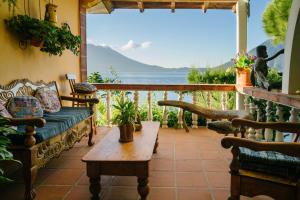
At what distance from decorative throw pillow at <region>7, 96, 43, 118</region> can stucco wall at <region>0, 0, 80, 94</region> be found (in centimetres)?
34

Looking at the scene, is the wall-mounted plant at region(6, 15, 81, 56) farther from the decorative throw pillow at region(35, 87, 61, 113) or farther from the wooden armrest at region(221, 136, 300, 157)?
the wooden armrest at region(221, 136, 300, 157)

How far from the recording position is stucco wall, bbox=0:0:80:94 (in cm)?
353

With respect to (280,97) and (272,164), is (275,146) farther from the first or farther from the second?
(280,97)

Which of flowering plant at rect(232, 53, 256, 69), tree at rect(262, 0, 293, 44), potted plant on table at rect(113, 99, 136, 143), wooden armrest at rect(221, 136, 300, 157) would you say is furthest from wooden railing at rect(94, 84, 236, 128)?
wooden armrest at rect(221, 136, 300, 157)

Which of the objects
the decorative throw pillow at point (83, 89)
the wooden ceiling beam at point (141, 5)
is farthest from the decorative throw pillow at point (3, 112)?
the wooden ceiling beam at point (141, 5)

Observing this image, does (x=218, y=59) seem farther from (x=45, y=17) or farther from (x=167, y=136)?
(x=45, y=17)

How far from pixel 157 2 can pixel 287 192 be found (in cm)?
495

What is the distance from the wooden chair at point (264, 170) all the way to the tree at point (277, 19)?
11.5 ft

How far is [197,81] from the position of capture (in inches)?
271

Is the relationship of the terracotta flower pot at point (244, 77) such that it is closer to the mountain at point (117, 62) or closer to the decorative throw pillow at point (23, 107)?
the decorative throw pillow at point (23, 107)

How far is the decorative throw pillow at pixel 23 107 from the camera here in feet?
10.7

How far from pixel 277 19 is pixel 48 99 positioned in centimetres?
384

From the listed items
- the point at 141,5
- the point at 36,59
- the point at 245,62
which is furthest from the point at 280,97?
the point at 141,5

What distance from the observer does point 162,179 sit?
3.15m
